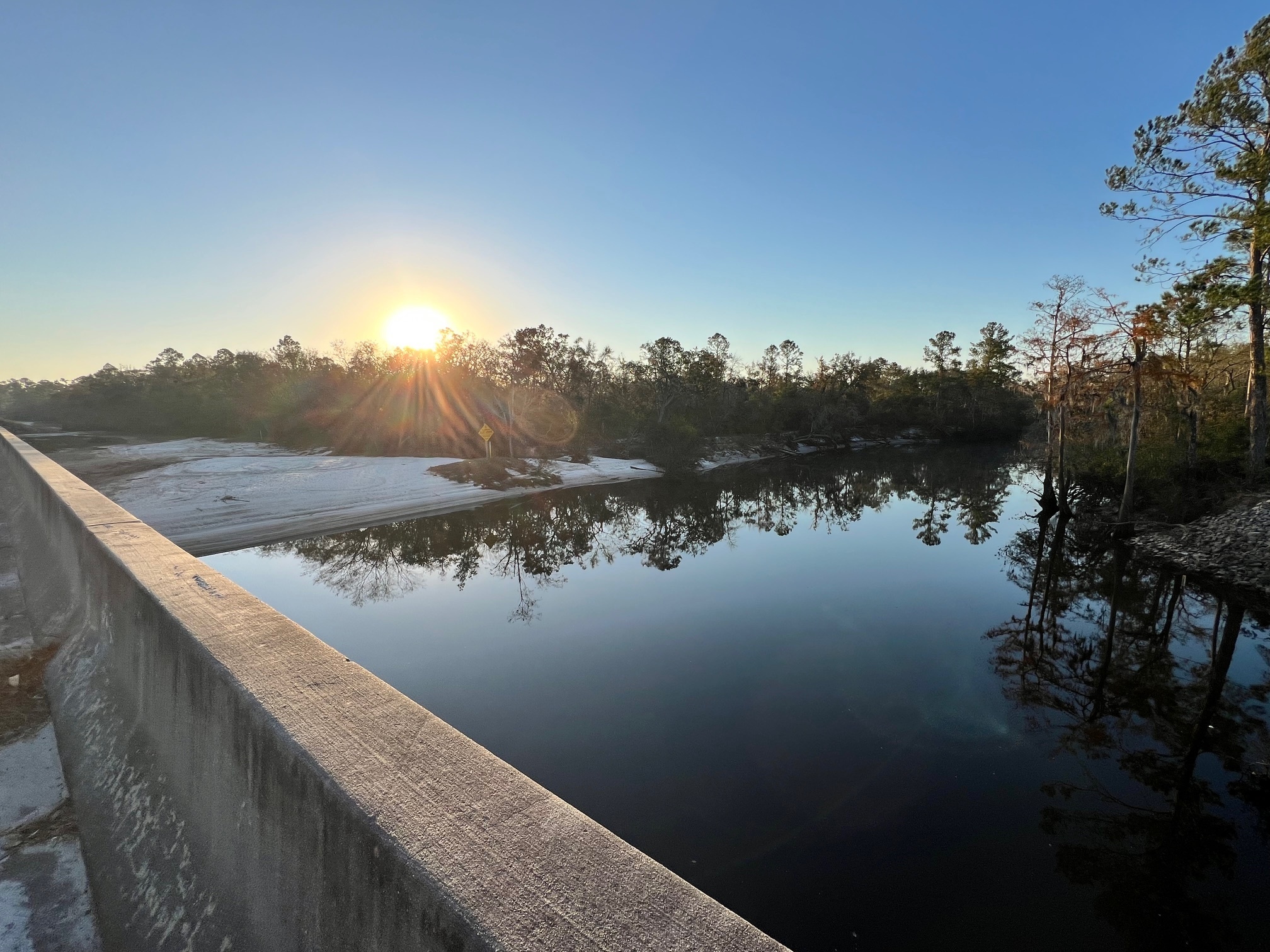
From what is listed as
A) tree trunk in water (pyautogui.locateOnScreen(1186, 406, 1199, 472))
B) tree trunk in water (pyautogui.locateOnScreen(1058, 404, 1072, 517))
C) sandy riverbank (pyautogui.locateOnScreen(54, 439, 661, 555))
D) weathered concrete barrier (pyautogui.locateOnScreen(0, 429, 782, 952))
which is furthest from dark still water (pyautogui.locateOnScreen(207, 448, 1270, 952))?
tree trunk in water (pyautogui.locateOnScreen(1186, 406, 1199, 472))

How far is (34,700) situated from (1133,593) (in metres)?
17.4

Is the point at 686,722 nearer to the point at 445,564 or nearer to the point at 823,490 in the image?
the point at 445,564

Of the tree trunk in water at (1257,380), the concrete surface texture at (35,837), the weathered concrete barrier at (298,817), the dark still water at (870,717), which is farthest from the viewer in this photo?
the tree trunk in water at (1257,380)

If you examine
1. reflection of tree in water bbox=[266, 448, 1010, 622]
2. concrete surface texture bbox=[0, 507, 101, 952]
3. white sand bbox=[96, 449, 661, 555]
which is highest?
concrete surface texture bbox=[0, 507, 101, 952]

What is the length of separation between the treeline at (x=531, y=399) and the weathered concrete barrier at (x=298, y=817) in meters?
24.4

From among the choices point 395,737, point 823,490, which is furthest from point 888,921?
point 823,490

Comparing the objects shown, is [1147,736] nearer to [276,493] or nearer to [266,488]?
[276,493]

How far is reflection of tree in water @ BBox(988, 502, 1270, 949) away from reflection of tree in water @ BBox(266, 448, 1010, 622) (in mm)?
6735

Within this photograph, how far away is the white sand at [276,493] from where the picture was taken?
1734cm

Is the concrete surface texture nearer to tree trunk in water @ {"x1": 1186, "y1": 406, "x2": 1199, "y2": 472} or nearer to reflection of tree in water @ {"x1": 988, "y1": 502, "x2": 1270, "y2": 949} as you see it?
reflection of tree in water @ {"x1": 988, "y1": 502, "x2": 1270, "y2": 949}

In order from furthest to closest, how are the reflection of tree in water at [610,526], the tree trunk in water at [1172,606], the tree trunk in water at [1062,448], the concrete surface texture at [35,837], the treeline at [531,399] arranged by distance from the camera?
the treeline at [531,399] < the tree trunk in water at [1062,448] < the reflection of tree in water at [610,526] < the tree trunk in water at [1172,606] < the concrete surface texture at [35,837]

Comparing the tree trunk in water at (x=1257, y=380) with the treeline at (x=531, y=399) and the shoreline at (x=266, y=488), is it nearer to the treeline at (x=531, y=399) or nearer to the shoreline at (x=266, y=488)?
the treeline at (x=531, y=399)

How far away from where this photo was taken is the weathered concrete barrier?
4.45ft

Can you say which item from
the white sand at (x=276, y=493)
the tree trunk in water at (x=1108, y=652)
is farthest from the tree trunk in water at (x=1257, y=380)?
the white sand at (x=276, y=493)
